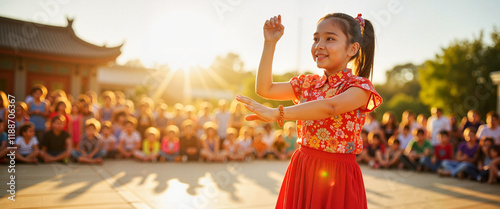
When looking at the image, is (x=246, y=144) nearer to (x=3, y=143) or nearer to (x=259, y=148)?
(x=259, y=148)

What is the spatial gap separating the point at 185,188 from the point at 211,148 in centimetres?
334

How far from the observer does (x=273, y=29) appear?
184 centimetres

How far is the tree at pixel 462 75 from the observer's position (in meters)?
25.2

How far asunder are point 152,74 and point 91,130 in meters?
28.9

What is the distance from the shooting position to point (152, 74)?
34.8 m

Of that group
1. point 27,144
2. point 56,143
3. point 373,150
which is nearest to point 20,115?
point 27,144

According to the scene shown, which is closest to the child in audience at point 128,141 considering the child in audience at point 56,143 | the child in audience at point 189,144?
the child in audience at point 189,144

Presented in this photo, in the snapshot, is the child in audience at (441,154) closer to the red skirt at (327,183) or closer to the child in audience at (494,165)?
the child in audience at (494,165)

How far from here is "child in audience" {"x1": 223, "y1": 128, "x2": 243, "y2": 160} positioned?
26.1ft

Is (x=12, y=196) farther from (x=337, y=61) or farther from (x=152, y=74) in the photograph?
(x=152, y=74)

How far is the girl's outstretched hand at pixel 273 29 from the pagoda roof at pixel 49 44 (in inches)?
581

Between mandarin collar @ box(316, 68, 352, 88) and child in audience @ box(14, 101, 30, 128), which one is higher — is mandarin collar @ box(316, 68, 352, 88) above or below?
above

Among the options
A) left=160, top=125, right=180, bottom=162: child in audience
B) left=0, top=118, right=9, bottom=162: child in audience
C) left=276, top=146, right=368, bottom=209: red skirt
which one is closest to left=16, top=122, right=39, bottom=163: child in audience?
left=0, top=118, right=9, bottom=162: child in audience

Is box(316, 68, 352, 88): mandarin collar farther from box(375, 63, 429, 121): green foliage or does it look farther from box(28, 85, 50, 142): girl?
box(375, 63, 429, 121): green foliage
